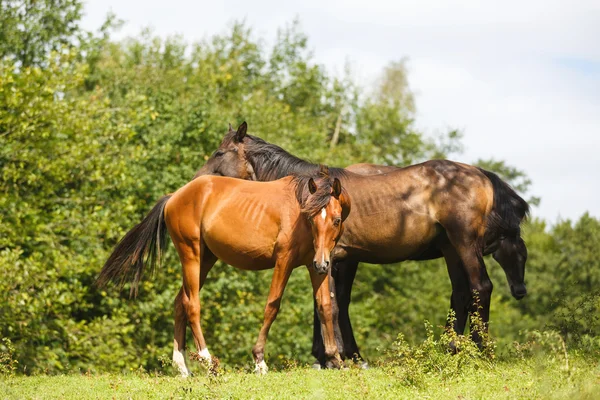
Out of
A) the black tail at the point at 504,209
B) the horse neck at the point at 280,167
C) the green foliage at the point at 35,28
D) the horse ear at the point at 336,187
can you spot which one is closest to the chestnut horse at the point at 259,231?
the horse ear at the point at 336,187

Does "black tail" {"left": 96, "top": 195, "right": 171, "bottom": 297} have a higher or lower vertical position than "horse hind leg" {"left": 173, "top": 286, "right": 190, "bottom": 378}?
higher

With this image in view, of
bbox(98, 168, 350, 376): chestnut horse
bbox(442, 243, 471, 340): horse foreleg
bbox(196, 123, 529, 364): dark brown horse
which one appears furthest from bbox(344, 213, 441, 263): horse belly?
bbox(98, 168, 350, 376): chestnut horse

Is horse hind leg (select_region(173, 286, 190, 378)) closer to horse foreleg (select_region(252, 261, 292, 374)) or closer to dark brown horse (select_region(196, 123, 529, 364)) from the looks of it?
horse foreleg (select_region(252, 261, 292, 374))

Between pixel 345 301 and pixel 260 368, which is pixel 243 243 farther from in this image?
pixel 345 301

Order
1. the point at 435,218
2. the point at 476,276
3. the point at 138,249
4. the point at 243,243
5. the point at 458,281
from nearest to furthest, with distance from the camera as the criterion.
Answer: the point at 243,243 → the point at 476,276 → the point at 435,218 → the point at 138,249 → the point at 458,281

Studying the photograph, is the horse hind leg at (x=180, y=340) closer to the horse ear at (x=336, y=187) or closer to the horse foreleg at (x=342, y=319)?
the horse foreleg at (x=342, y=319)

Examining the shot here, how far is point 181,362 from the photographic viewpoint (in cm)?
888

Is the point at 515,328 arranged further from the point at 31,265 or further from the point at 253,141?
the point at 253,141

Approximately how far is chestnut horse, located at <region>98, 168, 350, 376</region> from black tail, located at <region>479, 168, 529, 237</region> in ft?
7.81

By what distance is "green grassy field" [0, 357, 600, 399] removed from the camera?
6.48m

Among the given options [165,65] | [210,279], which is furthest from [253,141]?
[165,65]

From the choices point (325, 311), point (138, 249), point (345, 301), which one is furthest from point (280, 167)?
point (325, 311)

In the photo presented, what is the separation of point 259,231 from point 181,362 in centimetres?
177

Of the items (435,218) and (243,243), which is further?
(435,218)
